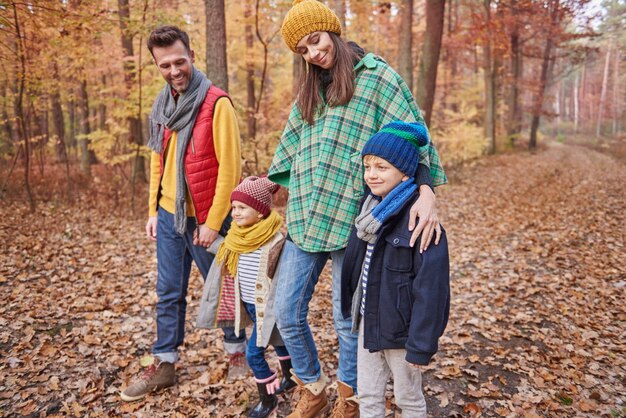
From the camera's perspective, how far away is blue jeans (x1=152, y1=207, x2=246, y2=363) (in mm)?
3262

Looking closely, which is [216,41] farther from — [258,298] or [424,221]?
[424,221]

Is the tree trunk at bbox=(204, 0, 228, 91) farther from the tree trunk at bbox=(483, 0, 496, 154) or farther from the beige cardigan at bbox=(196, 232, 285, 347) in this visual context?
the tree trunk at bbox=(483, 0, 496, 154)

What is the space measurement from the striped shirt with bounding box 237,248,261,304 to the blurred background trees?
4539 millimetres

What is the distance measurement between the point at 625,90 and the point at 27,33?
155 ft

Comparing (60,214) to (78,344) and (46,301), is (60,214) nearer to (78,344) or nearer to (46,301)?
(46,301)

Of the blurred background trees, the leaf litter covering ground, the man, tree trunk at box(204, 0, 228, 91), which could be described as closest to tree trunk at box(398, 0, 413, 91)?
the blurred background trees

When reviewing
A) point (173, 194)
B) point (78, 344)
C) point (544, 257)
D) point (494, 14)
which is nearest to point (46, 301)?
point (78, 344)

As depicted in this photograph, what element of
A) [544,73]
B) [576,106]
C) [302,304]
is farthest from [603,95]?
[302,304]

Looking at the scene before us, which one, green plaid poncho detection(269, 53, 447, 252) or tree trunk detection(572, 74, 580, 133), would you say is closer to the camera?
green plaid poncho detection(269, 53, 447, 252)

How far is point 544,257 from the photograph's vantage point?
6633mm

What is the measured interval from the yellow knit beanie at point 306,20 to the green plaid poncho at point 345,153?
31 centimetres

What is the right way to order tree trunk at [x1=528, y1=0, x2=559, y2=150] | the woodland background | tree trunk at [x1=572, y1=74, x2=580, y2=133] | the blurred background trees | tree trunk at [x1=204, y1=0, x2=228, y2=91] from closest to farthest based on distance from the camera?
the woodland background
tree trunk at [x1=204, y1=0, x2=228, y2=91]
the blurred background trees
tree trunk at [x1=528, y1=0, x2=559, y2=150]
tree trunk at [x1=572, y1=74, x2=580, y2=133]

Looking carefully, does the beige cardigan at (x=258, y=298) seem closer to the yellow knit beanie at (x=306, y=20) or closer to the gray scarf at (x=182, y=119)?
the gray scarf at (x=182, y=119)

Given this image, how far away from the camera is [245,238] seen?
115 inches
